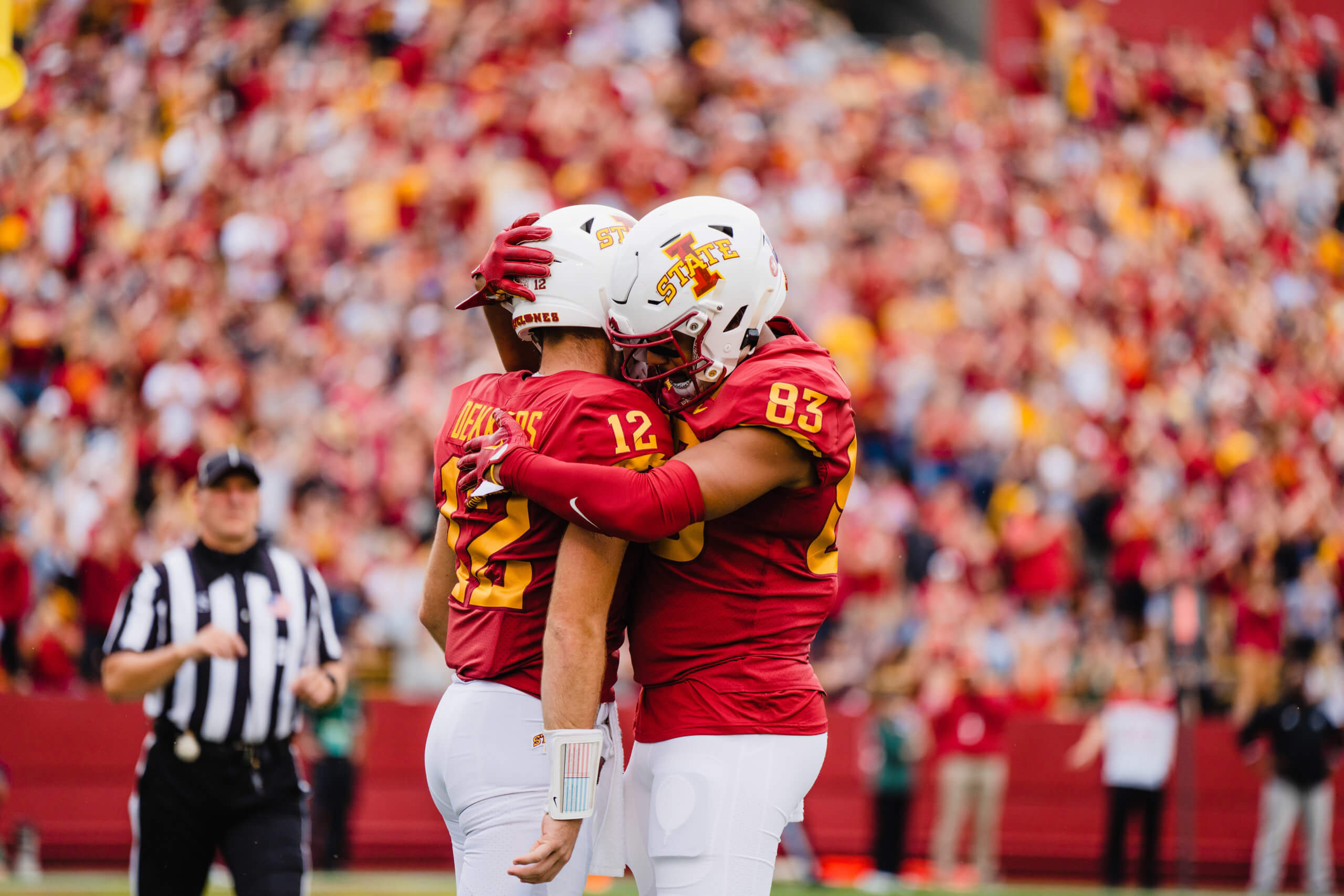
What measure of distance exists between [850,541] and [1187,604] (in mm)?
2776

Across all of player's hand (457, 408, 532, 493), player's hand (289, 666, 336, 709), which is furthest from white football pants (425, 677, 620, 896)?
player's hand (289, 666, 336, 709)

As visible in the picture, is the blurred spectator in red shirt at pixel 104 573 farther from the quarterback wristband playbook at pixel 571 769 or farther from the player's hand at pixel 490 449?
the quarterback wristband playbook at pixel 571 769

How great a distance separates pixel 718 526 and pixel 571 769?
0.64 meters

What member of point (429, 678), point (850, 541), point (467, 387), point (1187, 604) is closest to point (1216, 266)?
point (1187, 604)

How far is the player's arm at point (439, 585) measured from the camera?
406cm

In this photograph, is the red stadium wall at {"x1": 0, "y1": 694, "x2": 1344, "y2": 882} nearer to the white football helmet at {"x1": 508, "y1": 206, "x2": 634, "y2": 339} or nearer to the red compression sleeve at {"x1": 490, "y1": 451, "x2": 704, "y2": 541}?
the white football helmet at {"x1": 508, "y1": 206, "x2": 634, "y2": 339}

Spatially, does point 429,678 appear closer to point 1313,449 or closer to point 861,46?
point 1313,449

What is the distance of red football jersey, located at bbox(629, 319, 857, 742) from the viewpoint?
360 cm

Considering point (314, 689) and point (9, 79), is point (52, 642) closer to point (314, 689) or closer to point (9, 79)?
point (314, 689)

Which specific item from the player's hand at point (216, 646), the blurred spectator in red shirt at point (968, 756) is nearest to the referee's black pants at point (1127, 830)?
the blurred spectator in red shirt at point (968, 756)

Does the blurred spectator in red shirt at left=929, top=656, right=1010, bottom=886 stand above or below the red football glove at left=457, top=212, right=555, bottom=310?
below

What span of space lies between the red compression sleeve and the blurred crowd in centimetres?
789

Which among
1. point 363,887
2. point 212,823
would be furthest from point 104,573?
point 212,823

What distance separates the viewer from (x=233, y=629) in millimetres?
5527
